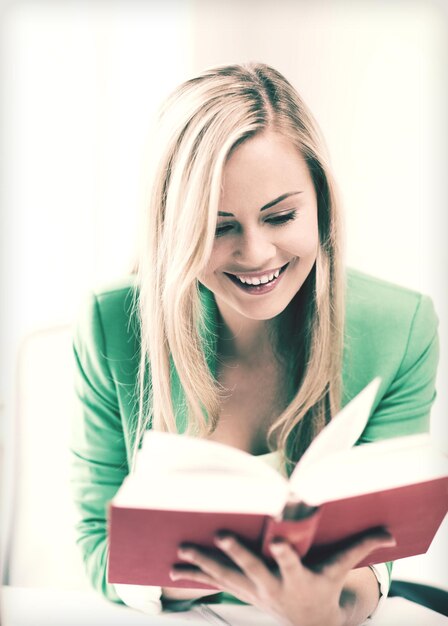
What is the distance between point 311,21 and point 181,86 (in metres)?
0.21

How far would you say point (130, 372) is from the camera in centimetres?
109

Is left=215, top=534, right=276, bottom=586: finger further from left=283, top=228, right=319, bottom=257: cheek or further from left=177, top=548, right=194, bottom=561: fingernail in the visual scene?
left=283, top=228, right=319, bottom=257: cheek

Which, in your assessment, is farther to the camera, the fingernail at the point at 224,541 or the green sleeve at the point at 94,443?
the green sleeve at the point at 94,443

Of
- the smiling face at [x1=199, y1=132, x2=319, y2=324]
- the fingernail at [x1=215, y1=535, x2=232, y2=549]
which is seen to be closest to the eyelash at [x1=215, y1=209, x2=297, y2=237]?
the smiling face at [x1=199, y1=132, x2=319, y2=324]

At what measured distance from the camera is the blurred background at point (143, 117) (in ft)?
3.46

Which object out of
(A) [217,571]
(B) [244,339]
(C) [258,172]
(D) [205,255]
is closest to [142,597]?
(A) [217,571]

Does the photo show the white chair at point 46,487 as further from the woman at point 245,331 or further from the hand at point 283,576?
the hand at point 283,576

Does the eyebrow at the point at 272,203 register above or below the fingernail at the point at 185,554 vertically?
above

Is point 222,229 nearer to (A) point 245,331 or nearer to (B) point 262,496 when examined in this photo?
(A) point 245,331

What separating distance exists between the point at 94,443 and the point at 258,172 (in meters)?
0.45

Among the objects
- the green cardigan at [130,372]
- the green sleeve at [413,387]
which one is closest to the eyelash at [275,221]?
the green cardigan at [130,372]

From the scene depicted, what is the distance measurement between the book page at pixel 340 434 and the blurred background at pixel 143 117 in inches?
7.9

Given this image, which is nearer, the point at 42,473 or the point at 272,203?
the point at 272,203

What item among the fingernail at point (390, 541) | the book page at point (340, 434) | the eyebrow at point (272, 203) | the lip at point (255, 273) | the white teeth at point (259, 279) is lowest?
the fingernail at point (390, 541)
